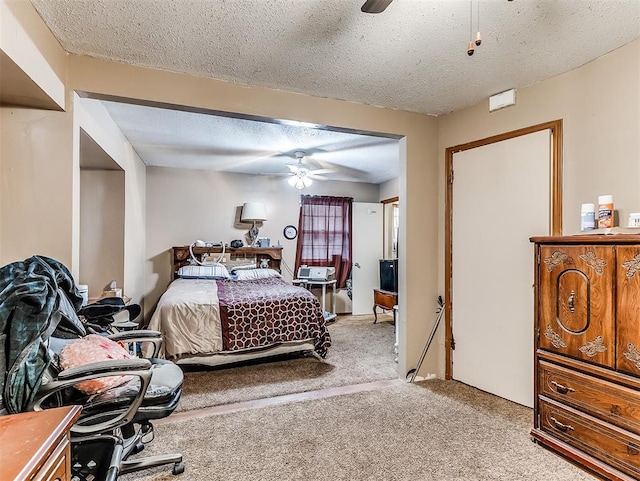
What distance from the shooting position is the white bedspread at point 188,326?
325 cm

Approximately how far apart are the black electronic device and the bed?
1.95 m

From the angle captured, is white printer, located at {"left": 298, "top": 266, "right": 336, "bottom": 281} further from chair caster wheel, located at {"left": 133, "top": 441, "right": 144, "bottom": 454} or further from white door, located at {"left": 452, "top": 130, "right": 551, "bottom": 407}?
chair caster wheel, located at {"left": 133, "top": 441, "right": 144, "bottom": 454}

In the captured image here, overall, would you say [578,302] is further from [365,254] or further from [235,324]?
[365,254]

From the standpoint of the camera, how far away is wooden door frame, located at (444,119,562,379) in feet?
7.93

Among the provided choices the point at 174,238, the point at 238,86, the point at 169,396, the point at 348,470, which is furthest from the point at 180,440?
the point at 174,238

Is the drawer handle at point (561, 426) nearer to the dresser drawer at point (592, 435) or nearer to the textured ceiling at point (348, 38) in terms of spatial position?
the dresser drawer at point (592, 435)

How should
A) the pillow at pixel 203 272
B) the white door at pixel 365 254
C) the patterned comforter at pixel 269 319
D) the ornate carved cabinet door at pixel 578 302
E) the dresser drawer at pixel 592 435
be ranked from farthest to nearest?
1. the white door at pixel 365 254
2. the pillow at pixel 203 272
3. the patterned comforter at pixel 269 319
4. the ornate carved cabinet door at pixel 578 302
5. the dresser drawer at pixel 592 435

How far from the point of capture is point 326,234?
6363mm

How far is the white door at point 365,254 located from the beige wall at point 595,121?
12.1ft

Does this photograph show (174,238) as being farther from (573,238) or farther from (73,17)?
(573,238)

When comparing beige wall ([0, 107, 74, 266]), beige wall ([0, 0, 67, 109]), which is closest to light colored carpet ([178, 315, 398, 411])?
beige wall ([0, 107, 74, 266])

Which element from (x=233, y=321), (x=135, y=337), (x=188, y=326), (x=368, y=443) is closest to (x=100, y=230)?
(x=188, y=326)

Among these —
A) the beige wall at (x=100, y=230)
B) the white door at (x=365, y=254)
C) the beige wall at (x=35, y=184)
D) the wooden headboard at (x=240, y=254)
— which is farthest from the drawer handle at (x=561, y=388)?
the wooden headboard at (x=240, y=254)

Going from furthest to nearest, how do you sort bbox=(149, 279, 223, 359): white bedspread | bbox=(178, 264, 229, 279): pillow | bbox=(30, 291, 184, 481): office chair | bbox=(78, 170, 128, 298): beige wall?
bbox=(178, 264, 229, 279): pillow → bbox=(78, 170, 128, 298): beige wall → bbox=(149, 279, 223, 359): white bedspread → bbox=(30, 291, 184, 481): office chair
